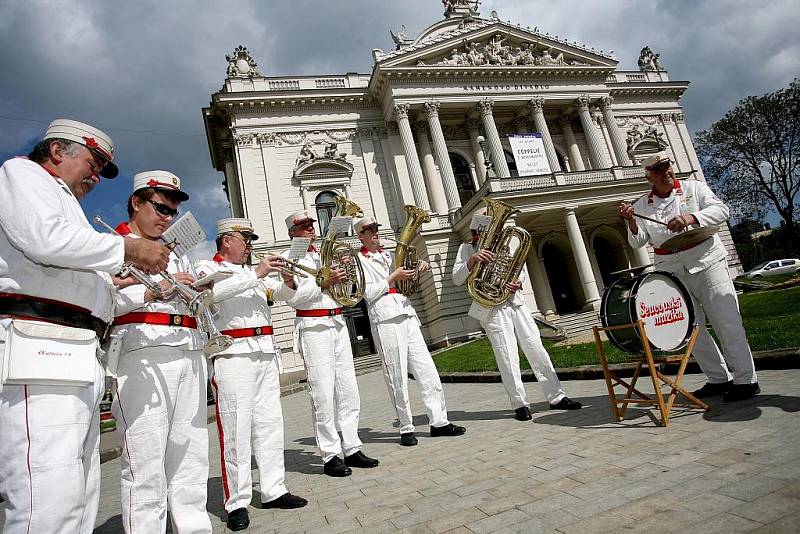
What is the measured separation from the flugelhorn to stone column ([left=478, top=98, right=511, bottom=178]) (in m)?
26.5

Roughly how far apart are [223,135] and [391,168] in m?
11.0

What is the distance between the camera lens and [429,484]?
363 cm

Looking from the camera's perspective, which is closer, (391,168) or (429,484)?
(429,484)

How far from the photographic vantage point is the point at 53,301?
2246 mm

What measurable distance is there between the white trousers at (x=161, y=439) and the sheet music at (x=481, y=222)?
4.17 metres

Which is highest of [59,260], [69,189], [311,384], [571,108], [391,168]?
[571,108]

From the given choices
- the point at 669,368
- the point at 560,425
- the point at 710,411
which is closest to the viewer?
the point at 710,411

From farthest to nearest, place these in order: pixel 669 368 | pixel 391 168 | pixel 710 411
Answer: pixel 391 168, pixel 669 368, pixel 710 411

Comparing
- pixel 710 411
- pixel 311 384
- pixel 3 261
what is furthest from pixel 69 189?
pixel 710 411

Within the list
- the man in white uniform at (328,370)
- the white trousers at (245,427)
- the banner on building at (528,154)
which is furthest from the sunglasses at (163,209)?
the banner on building at (528,154)

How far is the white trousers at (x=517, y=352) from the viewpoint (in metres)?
5.76

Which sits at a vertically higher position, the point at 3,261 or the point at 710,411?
the point at 3,261

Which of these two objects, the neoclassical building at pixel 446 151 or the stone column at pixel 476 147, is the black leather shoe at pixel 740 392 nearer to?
the neoclassical building at pixel 446 151

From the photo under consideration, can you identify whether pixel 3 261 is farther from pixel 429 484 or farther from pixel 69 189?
pixel 429 484
